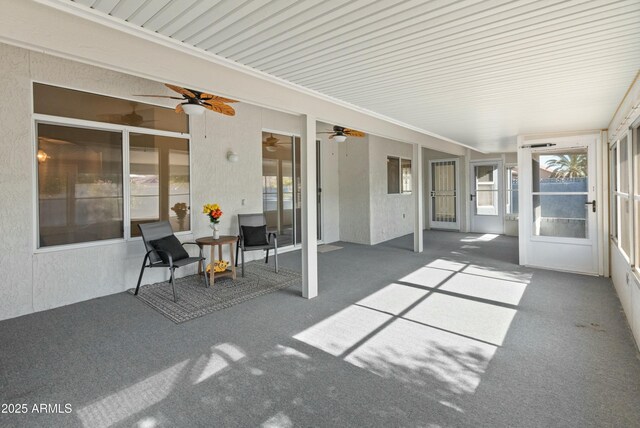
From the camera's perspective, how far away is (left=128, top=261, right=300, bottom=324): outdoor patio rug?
3781mm

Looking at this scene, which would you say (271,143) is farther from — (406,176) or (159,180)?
(406,176)

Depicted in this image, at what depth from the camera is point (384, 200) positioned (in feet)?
28.2

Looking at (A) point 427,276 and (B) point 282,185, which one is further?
(B) point 282,185

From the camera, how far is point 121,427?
1.92 metres

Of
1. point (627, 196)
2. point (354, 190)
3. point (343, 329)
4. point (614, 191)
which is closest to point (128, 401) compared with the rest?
point (343, 329)

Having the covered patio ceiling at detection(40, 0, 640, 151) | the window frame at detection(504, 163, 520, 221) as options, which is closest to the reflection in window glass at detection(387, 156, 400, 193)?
the window frame at detection(504, 163, 520, 221)

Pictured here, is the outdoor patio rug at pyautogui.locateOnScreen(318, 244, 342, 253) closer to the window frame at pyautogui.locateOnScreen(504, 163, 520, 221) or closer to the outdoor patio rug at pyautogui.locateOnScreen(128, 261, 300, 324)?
the outdoor patio rug at pyautogui.locateOnScreen(128, 261, 300, 324)

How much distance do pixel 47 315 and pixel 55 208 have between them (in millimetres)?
1235

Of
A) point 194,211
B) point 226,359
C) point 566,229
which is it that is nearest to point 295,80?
point 226,359

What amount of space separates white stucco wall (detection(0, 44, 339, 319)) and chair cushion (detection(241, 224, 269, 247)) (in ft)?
2.39

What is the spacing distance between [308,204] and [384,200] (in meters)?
4.82

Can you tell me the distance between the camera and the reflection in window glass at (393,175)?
29.3 feet

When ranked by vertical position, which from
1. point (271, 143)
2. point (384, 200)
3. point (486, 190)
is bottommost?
point (384, 200)

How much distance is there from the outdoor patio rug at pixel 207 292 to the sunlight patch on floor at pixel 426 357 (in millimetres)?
1866
